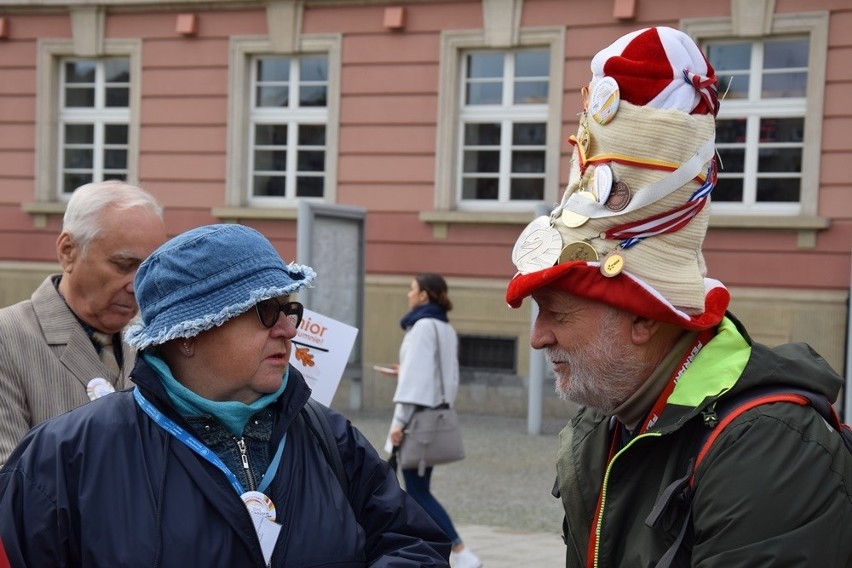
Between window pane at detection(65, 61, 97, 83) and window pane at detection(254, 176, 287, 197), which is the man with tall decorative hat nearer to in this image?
window pane at detection(254, 176, 287, 197)

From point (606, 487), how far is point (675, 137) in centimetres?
71

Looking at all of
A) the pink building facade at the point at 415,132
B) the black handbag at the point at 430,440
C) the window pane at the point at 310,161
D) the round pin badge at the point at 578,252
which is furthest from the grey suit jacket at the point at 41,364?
the window pane at the point at 310,161

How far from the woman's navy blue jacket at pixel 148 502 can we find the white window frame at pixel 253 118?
43.3ft

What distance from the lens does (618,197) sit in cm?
245

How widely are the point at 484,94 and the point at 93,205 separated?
1210 centimetres

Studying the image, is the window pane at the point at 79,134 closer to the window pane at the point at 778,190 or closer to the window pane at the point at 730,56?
the window pane at the point at 730,56

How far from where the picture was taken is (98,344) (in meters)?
3.58

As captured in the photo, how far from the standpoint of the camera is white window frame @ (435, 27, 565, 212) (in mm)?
14586

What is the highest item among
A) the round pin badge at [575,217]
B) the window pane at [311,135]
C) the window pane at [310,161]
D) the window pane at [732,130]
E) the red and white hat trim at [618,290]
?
the window pane at [732,130]

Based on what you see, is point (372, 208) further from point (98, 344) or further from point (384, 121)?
→ point (98, 344)

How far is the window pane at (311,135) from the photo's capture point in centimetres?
1619

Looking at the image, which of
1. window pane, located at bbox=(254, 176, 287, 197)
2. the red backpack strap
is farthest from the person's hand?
window pane, located at bbox=(254, 176, 287, 197)

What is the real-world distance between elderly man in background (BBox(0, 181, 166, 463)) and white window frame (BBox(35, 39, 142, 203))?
13.4 m

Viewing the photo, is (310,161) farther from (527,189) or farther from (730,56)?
(730,56)
